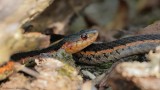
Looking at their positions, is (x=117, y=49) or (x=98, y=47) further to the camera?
(x=98, y=47)


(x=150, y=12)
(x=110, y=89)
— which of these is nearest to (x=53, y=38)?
(x=110, y=89)

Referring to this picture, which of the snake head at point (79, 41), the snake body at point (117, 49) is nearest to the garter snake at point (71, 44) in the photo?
the snake head at point (79, 41)

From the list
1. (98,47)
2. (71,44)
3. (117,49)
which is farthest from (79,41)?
(117,49)

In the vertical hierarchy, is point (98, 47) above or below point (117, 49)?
above

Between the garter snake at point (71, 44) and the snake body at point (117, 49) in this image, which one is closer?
the snake body at point (117, 49)

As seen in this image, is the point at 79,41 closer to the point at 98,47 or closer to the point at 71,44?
the point at 71,44

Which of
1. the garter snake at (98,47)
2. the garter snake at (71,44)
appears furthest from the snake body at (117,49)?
the garter snake at (71,44)

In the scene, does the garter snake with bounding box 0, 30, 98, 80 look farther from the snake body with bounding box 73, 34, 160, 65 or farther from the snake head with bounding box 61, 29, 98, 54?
the snake body with bounding box 73, 34, 160, 65

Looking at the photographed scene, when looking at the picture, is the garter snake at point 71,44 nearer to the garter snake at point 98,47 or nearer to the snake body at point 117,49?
the garter snake at point 98,47

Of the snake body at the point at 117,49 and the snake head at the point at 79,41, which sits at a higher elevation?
the snake head at the point at 79,41
